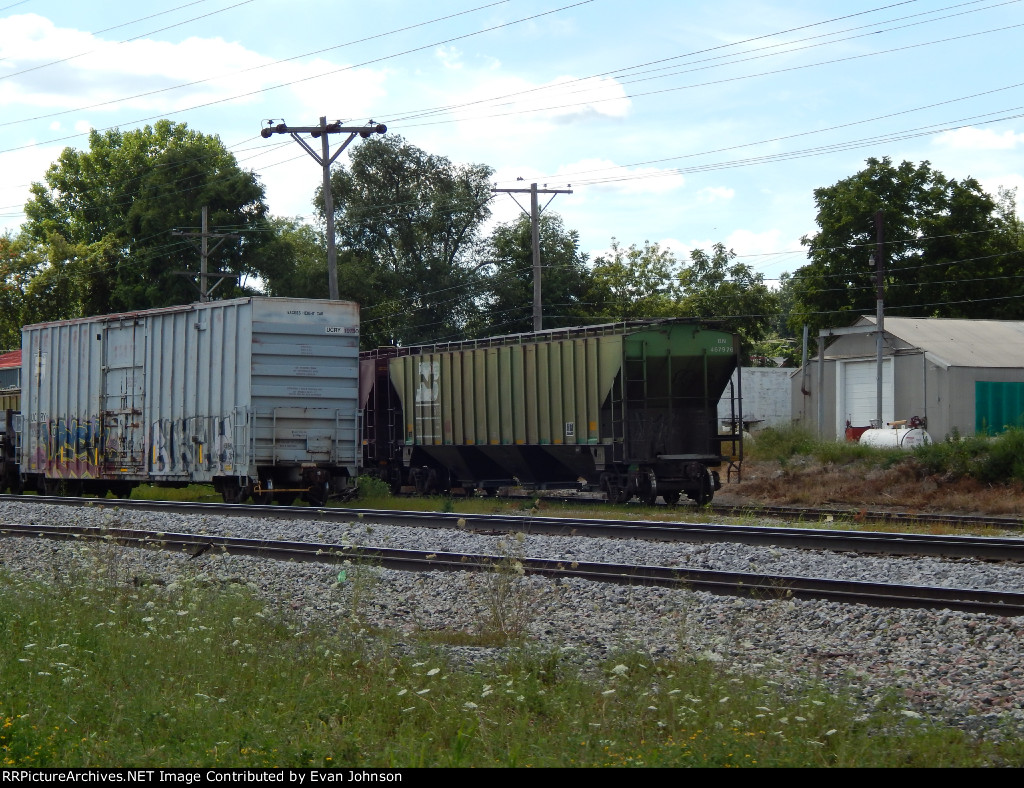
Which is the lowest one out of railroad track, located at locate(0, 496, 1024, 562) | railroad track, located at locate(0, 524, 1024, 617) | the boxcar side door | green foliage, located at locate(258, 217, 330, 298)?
railroad track, located at locate(0, 524, 1024, 617)

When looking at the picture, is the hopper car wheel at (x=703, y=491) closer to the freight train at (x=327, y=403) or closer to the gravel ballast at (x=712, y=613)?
the freight train at (x=327, y=403)

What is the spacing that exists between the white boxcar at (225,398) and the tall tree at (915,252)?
1398 inches

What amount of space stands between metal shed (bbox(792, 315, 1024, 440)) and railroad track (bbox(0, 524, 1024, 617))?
26352 mm

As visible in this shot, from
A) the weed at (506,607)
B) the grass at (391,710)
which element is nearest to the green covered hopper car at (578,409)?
the weed at (506,607)

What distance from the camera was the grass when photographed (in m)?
5.21

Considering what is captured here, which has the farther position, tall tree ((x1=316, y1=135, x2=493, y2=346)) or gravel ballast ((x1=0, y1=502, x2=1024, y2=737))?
tall tree ((x1=316, y1=135, x2=493, y2=346))

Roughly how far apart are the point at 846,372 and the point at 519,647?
3728cm

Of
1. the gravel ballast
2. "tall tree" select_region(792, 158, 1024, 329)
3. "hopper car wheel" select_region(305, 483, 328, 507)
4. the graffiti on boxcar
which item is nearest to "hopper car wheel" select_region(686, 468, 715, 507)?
"hopper car wheel" select_region(305, 483, 328, 507)

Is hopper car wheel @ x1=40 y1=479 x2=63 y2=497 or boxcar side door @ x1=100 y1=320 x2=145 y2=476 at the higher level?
boxcar side door @ x1=100 y1=320 x2=145 y2=476

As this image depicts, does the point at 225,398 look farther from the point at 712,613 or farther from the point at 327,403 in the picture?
the point at 712,613

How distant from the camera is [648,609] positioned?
9.53m

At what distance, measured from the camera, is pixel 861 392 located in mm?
41688

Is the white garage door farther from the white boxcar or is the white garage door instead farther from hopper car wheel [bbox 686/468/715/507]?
the white boxcar

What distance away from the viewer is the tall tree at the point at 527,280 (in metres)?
56.9
